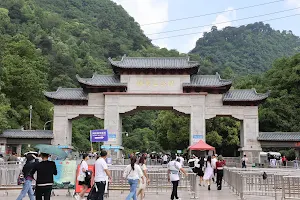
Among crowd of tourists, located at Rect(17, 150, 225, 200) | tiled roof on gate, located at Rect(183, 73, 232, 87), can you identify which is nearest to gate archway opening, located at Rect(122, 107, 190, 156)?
tiled roof on gate, located at Rect(183, 73, 232, 87)

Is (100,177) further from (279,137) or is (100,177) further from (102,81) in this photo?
(279,137)

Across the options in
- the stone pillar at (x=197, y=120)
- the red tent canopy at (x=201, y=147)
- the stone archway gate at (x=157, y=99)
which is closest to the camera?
the red tent canopy at (x=201, y=147)

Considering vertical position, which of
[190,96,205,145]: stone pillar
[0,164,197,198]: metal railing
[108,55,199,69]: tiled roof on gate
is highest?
[108,55,199,69]: tiled roof on gate

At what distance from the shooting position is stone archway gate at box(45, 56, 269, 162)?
36250 millimetres

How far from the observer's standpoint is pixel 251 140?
36188 mm

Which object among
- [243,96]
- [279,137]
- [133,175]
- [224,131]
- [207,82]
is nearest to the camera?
[133,175]

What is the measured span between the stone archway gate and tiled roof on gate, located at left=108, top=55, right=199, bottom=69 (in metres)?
0.08

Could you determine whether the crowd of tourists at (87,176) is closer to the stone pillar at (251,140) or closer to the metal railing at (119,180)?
the metal railing at (119,180)

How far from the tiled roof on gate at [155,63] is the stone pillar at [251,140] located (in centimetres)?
650

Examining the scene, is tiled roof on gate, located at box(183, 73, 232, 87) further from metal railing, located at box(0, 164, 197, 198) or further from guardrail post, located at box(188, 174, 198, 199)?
guardrail post, located at box(188, 174, 198, 199)

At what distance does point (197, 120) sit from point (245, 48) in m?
101

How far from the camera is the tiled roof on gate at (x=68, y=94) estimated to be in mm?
36469

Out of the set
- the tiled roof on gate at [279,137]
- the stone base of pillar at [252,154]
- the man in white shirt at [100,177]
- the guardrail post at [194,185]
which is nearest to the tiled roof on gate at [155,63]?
the tiled roof on gate at [279,137]

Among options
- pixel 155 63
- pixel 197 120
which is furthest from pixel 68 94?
pixel 197 120
